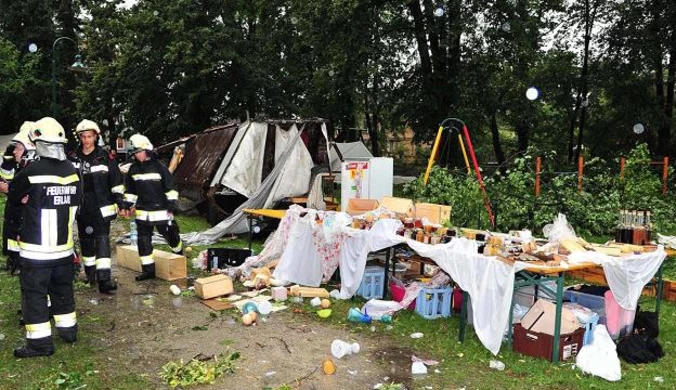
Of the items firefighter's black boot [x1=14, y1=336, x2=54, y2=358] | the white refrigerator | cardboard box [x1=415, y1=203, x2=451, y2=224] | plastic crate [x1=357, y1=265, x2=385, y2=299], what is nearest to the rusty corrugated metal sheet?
the white refrigerator

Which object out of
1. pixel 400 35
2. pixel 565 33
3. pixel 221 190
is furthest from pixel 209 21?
pixel 565 33

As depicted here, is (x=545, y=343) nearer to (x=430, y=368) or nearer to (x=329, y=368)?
(x=430, y=368)

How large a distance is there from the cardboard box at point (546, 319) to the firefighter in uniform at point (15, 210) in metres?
4.62

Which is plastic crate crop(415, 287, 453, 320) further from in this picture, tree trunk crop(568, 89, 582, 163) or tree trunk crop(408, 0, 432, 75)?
tree trunk crop(568, 89, 582, 163)

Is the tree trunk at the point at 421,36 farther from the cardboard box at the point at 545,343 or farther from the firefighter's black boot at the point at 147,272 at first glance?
the cardboard box at the point at 545,343

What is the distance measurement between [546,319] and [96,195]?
5.14 m

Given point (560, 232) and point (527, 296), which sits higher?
point (560, 232)

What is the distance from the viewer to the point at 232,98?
20719mm

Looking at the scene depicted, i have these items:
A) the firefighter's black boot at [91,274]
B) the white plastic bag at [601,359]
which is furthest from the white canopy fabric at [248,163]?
the white plastic bag at [601,359]

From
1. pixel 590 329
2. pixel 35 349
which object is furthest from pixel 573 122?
pixel 35 349

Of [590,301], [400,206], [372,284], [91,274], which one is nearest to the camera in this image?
[590,301]

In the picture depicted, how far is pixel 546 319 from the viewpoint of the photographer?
A: 5.09 metres

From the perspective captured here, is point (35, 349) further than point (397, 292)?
No

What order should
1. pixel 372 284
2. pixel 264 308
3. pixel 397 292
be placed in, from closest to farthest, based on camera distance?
1. pixel 264 308
2. pixel 397 292
3. pixel 372 284
